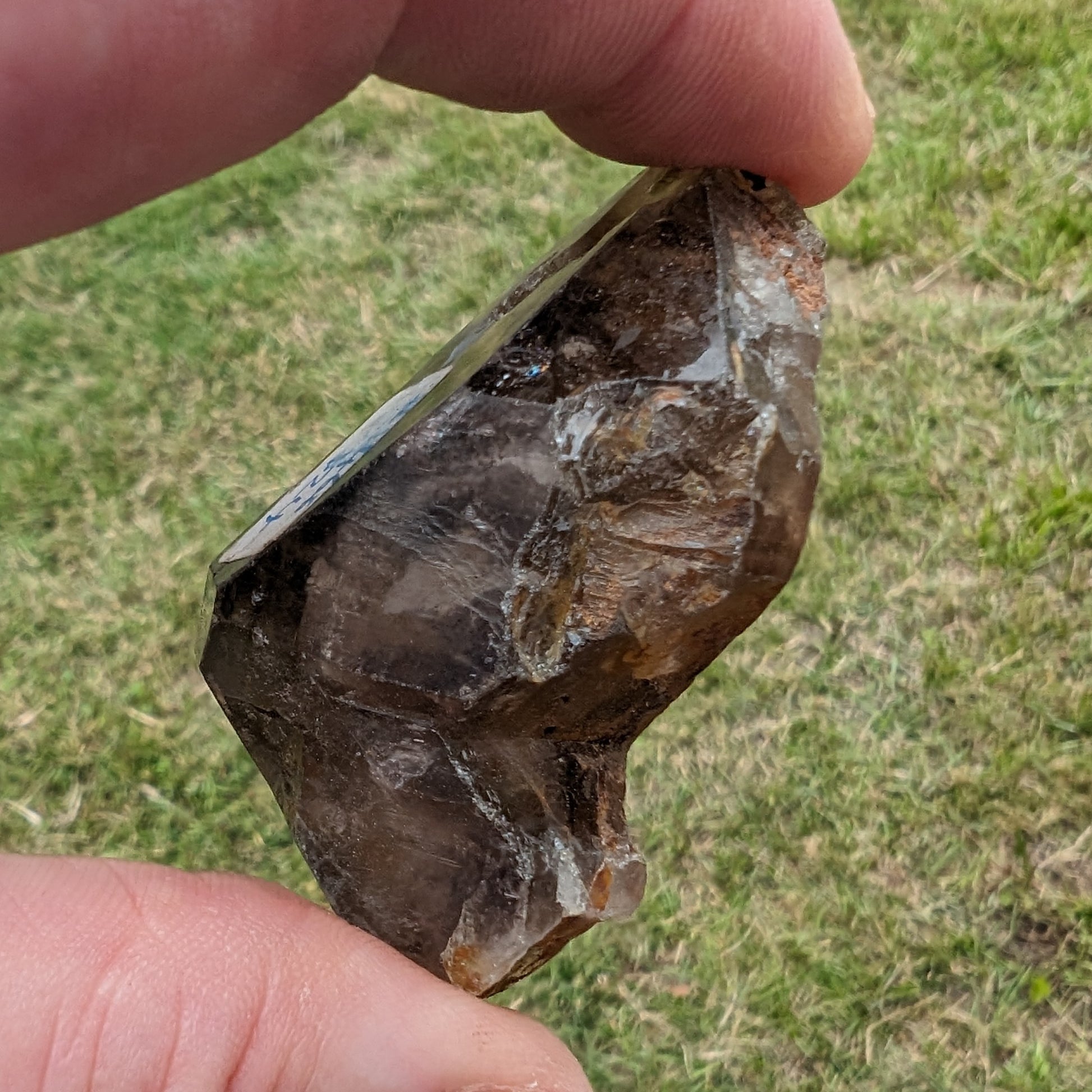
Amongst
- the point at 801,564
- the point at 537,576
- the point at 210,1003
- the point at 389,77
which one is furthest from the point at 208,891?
the point at 801,564

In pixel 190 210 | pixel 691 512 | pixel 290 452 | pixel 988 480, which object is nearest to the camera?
pixel 691 512

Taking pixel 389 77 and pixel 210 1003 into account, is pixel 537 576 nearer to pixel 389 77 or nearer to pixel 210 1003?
pixel 210 1003

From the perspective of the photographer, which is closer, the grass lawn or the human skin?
the human skin

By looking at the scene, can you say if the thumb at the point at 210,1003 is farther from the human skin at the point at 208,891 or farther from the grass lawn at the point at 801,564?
the grass lawn at the point at 801,564

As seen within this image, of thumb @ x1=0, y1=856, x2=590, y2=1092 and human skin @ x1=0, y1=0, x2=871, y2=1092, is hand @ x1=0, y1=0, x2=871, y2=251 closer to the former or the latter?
human skin @ x1=0, y1=0, x2=871, y2=1092

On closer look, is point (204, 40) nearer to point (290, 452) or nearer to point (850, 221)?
point (290, 452)

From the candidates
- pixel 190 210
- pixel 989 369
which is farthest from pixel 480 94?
pixel 190 210

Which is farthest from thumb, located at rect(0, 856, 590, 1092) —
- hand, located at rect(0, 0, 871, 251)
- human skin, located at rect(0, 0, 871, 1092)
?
hand, located at rect(0, 0, 871, 251)
